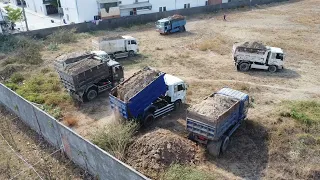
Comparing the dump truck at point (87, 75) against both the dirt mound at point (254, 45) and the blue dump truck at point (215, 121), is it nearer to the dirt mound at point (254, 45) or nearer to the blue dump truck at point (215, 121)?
the blue dump truck at point (215, 121)

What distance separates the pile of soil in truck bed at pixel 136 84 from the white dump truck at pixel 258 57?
30.7 ft

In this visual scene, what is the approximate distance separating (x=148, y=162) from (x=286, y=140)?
21.5 ft

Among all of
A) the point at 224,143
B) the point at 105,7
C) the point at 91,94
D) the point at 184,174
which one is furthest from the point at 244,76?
the point at 105,7

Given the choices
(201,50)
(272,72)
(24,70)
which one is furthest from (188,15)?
(24,70)

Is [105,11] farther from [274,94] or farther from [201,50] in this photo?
[274,94]

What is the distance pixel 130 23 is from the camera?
39.4 metres

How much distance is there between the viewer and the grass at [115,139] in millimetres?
12921

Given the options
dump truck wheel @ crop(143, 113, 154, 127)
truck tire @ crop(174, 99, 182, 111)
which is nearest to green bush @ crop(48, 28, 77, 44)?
truck tire @ crop(174, 99, 182, 111)

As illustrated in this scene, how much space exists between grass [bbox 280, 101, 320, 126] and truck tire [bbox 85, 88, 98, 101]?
36.8 feet

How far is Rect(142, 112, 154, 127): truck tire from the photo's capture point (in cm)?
1560

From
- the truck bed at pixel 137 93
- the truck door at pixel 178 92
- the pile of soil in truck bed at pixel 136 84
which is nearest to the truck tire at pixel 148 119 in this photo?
the truck bed at pixel 137 93

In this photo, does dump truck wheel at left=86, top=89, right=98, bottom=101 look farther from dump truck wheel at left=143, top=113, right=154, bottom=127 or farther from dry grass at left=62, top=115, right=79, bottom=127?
dump truck wheel at left=143, top=113, right=154, bottom=127

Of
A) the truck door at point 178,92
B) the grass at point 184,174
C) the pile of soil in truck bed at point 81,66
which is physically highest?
the pile of soil in truck bed at point 81,66

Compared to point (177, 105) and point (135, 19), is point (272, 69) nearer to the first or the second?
point (177, 105)
